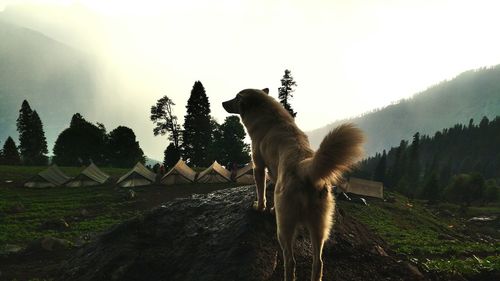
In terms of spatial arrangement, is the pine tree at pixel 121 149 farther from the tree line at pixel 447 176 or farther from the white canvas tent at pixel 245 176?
the tree line at pixel 447 176

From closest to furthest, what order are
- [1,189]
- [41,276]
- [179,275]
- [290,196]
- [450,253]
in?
[290,196] < [179,275] < [41,276] < [450,253] < [1,189]

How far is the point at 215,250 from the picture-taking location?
7.53 meters

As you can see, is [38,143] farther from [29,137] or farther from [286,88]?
[286,88]

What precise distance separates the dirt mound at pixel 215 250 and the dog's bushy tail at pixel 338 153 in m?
2.56

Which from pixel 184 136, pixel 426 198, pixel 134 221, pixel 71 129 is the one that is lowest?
pixel 426 198

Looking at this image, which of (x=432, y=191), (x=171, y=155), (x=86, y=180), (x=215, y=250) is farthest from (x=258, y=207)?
(x=432, y=191)

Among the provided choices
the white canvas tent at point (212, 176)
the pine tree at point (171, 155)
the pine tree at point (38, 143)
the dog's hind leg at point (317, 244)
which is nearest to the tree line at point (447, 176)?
the white canvas tent at point (212, 176)

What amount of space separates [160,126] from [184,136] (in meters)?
10.4

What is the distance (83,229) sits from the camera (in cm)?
2703

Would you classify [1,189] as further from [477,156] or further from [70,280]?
[477,156]

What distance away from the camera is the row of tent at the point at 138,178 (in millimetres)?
49531

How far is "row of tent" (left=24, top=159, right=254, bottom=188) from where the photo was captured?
49531 mm

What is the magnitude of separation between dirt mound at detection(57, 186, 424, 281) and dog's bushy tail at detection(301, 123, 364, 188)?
256cm

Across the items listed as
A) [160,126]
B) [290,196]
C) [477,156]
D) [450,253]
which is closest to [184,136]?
[160,126]
